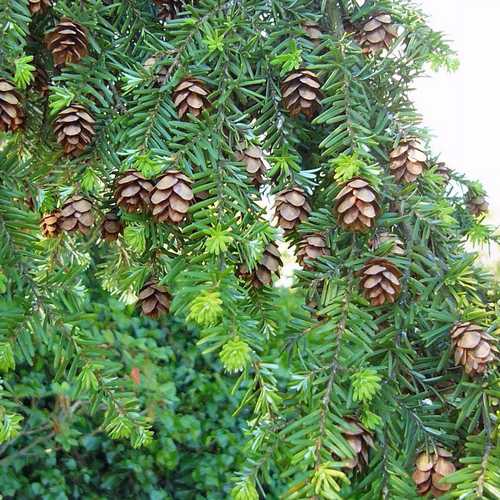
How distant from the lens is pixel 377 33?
57 centimetres

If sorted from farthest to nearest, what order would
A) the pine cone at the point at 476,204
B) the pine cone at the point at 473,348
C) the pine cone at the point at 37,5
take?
the pine cone at the point at 476,204
the pine cone at the point at 37,5
the pine cone at the point at 473,348

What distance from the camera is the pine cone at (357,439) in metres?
0.44

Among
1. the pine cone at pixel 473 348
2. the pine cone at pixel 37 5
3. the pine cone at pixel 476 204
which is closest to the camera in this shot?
the pine cone at pixel 473 348

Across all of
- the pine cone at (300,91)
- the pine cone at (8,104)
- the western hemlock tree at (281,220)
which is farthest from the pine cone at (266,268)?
the pine cone at (8,104)

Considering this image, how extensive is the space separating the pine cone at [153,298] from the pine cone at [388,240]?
0.19 metres

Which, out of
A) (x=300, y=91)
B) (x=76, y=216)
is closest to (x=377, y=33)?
(x=300, y=91)

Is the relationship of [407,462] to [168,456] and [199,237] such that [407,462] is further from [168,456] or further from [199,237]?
[168,456]

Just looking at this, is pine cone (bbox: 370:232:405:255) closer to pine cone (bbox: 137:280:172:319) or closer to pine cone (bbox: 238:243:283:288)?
pine cone (bbox: 238:243:283:288)

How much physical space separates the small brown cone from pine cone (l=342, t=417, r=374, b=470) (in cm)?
31

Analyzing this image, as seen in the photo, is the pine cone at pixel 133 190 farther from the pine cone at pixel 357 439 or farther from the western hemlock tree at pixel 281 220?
the pine cone at pixel 357 439

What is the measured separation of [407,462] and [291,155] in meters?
0.26

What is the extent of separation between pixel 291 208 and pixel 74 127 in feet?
0.63

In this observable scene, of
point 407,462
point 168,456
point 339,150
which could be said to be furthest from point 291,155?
point 168,456

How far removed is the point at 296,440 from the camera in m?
0.45
